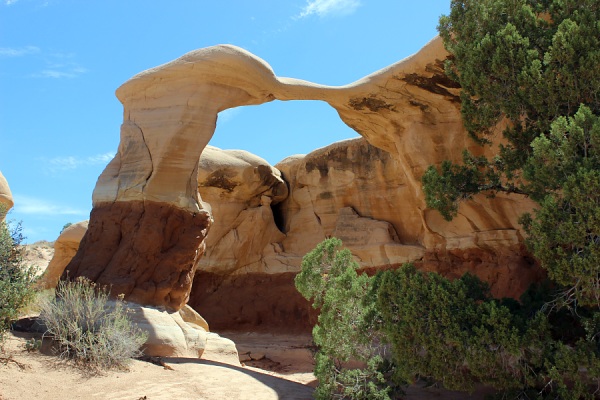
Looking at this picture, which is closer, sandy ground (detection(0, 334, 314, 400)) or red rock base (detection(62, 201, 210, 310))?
sandy ground (detection(0, 334, 314, 400))

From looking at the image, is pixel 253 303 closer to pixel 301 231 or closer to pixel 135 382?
pixel 301 231

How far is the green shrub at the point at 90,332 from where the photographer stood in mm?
9602

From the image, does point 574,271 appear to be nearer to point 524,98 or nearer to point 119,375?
point 524,98

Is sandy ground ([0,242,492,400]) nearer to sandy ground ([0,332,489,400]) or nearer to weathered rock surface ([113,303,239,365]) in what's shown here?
sandy ground ([0,332,489,400])

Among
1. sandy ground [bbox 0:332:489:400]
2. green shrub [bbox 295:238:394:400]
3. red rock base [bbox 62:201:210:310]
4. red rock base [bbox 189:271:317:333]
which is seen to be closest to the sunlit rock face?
red rock base [bbox 62:201:210:310]

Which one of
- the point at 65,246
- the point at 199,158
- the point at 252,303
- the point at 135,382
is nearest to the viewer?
the point at 135,382

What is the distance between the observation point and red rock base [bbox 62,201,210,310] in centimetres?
1223

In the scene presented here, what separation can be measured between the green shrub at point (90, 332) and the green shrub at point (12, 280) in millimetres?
623

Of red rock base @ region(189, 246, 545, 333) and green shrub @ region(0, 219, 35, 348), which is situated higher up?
green shrub @ region(0, 219, 35, 348)

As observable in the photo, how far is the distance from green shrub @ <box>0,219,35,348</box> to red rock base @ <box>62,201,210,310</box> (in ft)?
6.48

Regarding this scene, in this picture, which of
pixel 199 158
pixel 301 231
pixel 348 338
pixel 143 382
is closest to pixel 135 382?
pixel 143 382

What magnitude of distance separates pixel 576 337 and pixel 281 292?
14.0 metres

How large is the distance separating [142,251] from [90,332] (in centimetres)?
285

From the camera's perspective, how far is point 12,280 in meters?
Answer: 9.76
